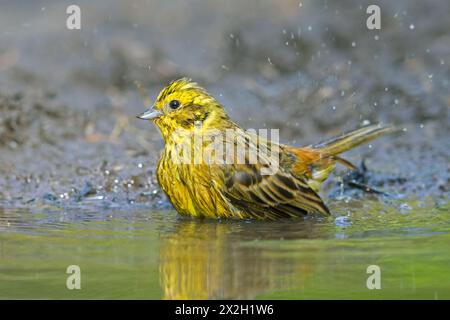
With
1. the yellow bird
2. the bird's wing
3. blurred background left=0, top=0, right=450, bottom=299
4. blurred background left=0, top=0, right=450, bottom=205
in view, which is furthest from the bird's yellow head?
blurred background left=0, top=0, right=450, bottom=205

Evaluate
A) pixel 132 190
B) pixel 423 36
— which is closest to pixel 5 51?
pixel 132 190

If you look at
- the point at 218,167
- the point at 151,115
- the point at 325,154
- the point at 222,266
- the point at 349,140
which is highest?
the point at 151,115

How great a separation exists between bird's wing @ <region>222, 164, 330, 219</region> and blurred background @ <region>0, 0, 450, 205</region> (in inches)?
52.6

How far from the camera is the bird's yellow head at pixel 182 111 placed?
8312 mm

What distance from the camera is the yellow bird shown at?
26.2ft

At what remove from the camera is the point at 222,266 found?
615 centimetres

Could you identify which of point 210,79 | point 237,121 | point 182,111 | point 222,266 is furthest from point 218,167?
point 210,79

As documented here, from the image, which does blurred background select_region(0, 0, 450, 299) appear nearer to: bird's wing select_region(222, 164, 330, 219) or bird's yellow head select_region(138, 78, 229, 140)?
bird's wing select_region(222, 164, 330, 219)

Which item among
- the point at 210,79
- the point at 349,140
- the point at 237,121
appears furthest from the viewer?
the point at 210,79

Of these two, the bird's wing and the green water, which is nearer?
the green water

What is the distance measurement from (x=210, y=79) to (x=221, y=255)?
5.89 meters

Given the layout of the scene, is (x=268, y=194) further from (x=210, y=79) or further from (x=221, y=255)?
(x=210, y=79)

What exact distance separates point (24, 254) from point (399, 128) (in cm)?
559
